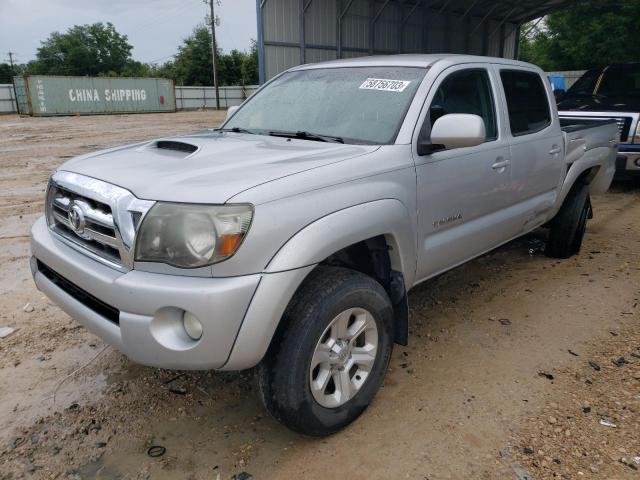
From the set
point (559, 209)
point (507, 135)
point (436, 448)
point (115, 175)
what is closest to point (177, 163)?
point (115, 175)

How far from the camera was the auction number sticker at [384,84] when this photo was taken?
9.96 feet

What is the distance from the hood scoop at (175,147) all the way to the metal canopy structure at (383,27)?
10114 mm

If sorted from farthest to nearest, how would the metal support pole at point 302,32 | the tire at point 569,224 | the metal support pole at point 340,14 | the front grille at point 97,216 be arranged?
1. the metal support pole at point 340,14
2. the metal support pole at point 302,32
3. the tire at point 569,224
4. the front grille at point 97,216

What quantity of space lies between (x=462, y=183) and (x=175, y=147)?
1.68 meters

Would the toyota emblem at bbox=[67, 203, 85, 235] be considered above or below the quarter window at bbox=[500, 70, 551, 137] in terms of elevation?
below

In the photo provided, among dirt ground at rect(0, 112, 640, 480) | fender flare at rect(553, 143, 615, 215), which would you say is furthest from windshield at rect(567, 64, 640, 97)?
dirt ground at rect(0, 112, 640, 480)

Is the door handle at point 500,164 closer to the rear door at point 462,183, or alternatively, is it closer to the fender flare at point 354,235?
the rear door at point 462,183

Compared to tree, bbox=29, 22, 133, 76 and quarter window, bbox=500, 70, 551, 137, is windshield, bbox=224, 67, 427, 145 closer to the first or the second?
quarter window, bbox=500, 70, 551, 137

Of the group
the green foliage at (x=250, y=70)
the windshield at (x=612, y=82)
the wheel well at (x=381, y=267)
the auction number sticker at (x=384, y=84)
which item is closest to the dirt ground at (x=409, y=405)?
the wheel well at (x=381, y=267)

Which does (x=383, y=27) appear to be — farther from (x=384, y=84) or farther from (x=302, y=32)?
(x=384, y=84)

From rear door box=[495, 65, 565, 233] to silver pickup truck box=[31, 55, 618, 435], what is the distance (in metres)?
0.03

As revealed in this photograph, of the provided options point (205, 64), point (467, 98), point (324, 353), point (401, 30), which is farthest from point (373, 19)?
point (205, 64)

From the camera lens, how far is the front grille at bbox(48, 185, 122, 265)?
2.19 metres

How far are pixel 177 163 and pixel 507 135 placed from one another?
229 centimetres
